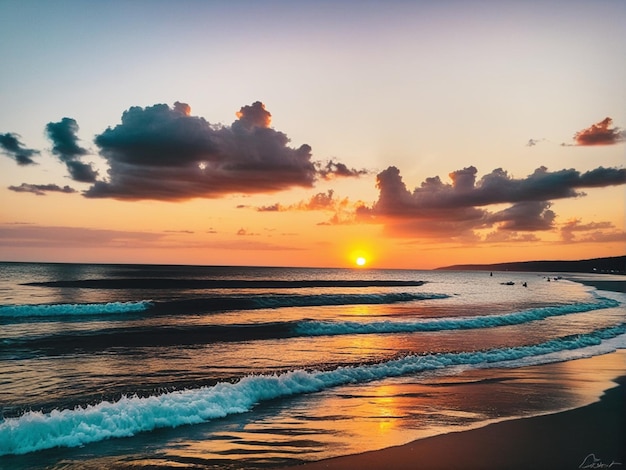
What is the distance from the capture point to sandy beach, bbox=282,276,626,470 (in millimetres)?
8758

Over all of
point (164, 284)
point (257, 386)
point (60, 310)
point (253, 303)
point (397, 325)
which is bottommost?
point (164, 284)

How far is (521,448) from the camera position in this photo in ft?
31.5

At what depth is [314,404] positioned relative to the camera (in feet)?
43.1

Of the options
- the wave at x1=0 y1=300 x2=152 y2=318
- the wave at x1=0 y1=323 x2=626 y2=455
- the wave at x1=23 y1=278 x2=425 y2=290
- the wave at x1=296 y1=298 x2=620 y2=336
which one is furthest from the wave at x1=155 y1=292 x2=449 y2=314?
the wave at x1=23 y1=278 x2=425 y2=290

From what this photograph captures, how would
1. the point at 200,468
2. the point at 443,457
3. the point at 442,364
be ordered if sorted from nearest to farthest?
the point at 200,468 → the point at 443,457 → the point at 442,364

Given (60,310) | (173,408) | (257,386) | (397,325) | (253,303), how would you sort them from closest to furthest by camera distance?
(173,408) < (257,386) < (397,325) < (60,310) < (253,303)

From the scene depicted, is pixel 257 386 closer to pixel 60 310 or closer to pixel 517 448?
pixel 517 448

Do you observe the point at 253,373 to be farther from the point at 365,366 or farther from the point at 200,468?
the point at 200,468

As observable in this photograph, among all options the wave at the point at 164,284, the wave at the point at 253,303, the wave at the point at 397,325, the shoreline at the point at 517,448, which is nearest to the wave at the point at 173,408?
the shoreline at the point at 517,448

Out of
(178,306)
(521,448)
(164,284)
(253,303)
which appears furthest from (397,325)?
(164,284)

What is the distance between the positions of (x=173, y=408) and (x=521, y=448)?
8.05 m

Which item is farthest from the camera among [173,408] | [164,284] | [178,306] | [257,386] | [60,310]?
[164,284]

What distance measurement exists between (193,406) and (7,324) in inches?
983

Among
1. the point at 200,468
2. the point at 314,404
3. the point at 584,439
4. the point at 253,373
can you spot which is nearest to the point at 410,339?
the point at 253,373
